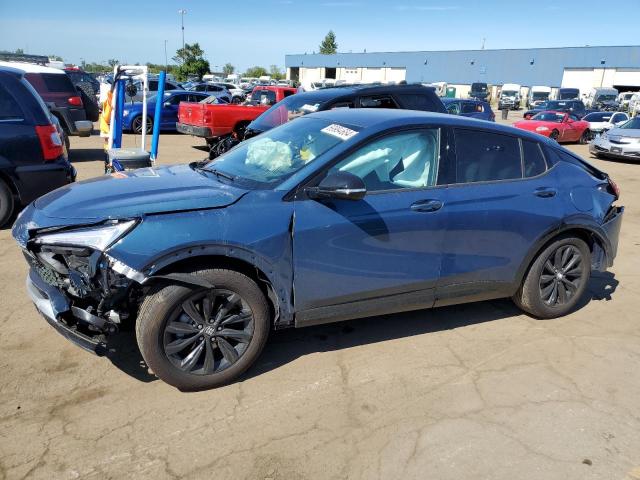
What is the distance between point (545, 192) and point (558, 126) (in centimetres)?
1687

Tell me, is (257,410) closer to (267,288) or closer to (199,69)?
(267,288)

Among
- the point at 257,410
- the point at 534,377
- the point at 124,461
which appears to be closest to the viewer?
the point at 124,461

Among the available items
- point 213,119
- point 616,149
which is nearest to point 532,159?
point 213,119

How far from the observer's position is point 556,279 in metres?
4.32

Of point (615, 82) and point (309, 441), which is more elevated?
point (615, 82)

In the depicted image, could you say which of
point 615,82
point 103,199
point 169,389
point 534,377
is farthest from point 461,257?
point 615,82

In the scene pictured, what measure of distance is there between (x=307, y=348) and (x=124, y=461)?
1523 millimetres

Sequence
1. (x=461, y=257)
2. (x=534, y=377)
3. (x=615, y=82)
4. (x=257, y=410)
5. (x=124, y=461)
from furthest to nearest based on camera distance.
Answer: (x=615, y=82) → (x=461, y=257) → (x=534, y=377) → (x=257, y=410) → (x=124, y=461)

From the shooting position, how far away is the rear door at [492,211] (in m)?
3.70

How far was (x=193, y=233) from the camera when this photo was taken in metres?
2.92

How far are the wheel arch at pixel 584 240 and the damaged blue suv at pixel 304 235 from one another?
0.02 metres

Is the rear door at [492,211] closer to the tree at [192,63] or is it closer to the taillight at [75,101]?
the taillight at [75,101]

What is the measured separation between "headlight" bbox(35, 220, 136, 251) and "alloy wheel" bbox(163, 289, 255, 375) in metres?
0.53

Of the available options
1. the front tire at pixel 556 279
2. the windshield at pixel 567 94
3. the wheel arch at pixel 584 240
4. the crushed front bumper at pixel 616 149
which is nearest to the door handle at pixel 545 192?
the wheel arch at pixel 584 240
